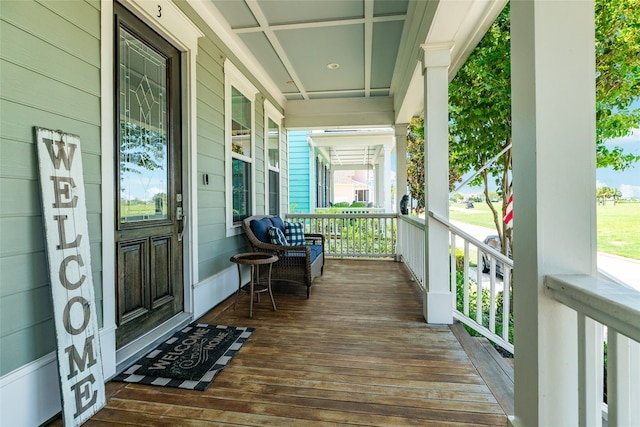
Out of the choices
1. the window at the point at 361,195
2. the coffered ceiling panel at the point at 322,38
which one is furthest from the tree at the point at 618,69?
the window at the point at 361,195

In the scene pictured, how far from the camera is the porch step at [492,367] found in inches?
65.6

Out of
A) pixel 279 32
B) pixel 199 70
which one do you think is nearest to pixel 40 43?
pixel 199 70

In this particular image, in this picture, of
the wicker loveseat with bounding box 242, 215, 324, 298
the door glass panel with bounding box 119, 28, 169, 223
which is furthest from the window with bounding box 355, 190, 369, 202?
the door glass panel with bounding box 119, 28, 169, 223

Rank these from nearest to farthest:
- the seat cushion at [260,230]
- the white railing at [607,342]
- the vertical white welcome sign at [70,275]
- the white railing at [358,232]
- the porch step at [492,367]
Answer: the white railing at [607,342]
the vertical white welcome sign at [70,275]
the porch step at [492,367]
the seat cushion at [260,230]
the white railing at [358,232]

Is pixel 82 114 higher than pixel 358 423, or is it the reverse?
pixel 82 114

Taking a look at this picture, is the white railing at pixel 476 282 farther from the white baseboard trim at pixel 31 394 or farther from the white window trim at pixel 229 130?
the white baseboard trim at pixel 31 394

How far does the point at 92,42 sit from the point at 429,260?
2908mm

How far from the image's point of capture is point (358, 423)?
1.49 meters

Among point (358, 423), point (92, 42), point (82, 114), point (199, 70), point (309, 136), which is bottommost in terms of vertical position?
point (358, 423)

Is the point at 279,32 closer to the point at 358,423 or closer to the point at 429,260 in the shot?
the point at 429,260

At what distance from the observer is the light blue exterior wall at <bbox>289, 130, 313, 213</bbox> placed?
7859 mm

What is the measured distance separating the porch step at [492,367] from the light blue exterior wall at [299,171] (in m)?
5.82

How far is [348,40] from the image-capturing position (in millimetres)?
3541

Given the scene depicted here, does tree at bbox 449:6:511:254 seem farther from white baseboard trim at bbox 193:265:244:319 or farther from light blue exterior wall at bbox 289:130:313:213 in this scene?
light blue exterior wall at bbox 289:130:313:213
